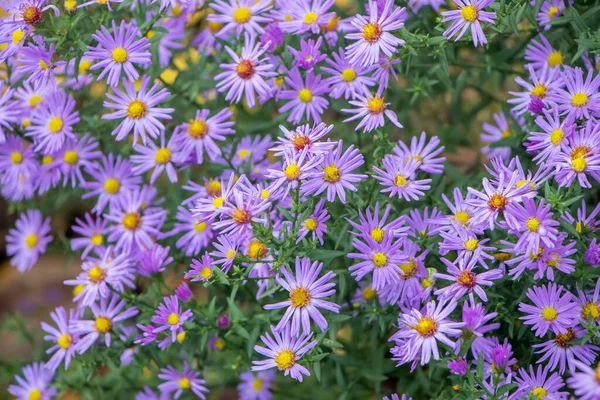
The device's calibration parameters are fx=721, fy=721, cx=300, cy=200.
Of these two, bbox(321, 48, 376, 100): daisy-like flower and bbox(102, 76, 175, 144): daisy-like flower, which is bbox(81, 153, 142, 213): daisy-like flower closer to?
bbox(102, 76, 175, 144): daisy-like flower

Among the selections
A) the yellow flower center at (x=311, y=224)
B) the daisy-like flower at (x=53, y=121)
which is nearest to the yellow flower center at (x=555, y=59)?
the yellow flower center at (x=311, y=224)

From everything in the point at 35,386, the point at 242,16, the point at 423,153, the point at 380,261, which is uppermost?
the point at 242,16

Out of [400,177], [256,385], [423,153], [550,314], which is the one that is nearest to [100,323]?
[256,385]

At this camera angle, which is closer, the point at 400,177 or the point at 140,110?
the point at 400,177

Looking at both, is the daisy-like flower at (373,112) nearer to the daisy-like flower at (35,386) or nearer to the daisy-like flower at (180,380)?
the daisy-like flower at (180,380)

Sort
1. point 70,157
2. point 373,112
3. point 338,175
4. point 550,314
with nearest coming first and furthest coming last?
1. point 550,314
2. point 338,175
3. point 373,112
4. point 70,157

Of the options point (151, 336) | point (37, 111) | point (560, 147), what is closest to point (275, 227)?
point (151, 336)

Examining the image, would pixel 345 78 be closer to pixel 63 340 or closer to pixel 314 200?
Result: pixel 314 200
